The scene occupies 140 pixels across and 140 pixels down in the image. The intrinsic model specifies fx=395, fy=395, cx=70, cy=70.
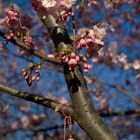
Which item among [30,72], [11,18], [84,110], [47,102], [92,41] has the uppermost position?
[11,18]

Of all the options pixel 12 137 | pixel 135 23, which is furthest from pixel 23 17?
pixel 12 137

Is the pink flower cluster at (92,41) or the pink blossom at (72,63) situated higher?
the pink flower cluster at (92,41)

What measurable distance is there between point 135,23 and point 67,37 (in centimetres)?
561

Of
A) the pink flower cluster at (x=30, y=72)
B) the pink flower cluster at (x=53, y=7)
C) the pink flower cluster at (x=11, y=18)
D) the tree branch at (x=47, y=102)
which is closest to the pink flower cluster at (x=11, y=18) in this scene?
the pink flower cluster at (x=11, y=18)

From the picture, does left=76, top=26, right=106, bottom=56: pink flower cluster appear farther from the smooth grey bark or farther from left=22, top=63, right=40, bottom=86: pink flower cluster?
left=22, top=63, right=40, bottom=86: pink flower cluster

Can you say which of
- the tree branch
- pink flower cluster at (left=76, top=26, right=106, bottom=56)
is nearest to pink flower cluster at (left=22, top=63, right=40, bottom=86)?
the tree branch

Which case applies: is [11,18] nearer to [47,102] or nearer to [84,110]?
[47,102]

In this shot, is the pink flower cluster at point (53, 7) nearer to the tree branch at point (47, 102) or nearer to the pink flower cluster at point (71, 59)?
the pink flower cluster at point (71, 59)

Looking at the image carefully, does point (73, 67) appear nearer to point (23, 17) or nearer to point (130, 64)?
point (23, 17)

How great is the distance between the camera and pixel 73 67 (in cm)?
216

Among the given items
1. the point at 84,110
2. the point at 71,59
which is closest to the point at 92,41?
the point at 71,59

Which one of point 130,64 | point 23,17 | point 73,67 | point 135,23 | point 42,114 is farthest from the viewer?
point 42,114

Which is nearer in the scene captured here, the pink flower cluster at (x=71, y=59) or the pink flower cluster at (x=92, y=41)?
the pink flower cluster at (x=71, y=59)

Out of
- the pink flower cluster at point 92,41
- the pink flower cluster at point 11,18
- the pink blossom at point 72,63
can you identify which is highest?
the pink flower cluster at point 11,18
